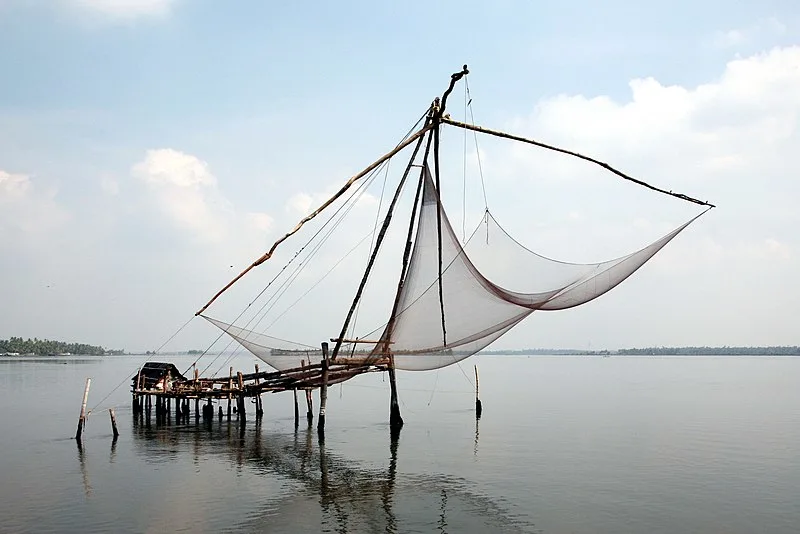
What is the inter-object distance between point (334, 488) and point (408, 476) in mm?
2376

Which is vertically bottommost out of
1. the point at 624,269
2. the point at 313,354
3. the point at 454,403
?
the point at 454,403

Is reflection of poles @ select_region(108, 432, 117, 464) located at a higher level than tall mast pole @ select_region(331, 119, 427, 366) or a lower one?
lower

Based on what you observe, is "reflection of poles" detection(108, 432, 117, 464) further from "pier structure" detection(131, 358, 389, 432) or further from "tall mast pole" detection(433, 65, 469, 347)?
"tall mast pole" detection(433, 65, 469, 347)

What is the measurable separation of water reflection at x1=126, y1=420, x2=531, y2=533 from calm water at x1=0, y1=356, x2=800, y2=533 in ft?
0.19

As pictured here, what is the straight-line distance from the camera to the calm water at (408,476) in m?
13.4

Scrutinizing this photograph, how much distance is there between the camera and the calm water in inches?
527

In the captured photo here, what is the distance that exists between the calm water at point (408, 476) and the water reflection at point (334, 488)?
0.19 feet

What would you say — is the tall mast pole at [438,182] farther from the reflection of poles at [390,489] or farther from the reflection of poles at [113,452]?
the reflection of poles at [113,452]

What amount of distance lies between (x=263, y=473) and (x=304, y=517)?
4543mm

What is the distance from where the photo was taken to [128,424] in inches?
1122

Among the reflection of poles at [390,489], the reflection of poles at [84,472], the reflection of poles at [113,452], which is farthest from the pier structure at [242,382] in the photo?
the reflection of poles at [84,472]

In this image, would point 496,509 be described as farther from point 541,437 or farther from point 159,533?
point 541,437

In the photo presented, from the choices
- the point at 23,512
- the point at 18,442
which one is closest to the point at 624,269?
the point at 23,512

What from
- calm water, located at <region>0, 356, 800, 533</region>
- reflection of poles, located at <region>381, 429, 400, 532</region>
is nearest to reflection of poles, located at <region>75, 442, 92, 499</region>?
calm water, located at <region>0, 356, 800, 533</region>
